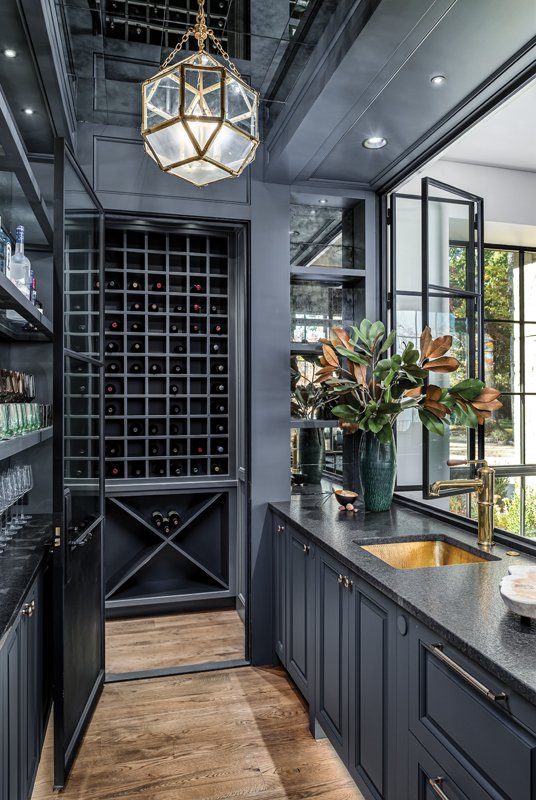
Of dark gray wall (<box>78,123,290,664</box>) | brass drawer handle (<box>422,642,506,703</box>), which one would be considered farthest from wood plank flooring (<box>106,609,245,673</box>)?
brass drawer handle (<box>422,642,506,703</box>)

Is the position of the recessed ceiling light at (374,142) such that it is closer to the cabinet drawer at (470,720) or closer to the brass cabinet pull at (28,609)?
the cabinet drawer at (470,720)

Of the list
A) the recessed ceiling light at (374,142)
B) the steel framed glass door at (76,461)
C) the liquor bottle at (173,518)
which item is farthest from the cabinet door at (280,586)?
the recessed ceiling light at (374,142)

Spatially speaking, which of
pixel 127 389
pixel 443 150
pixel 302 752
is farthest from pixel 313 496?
pixel 443 150

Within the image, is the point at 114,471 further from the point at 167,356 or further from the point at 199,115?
the point at 199,115

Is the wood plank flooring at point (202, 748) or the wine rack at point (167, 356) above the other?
the wine rack at point (167, 356)

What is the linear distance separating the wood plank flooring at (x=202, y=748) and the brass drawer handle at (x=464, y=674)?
3.45ft

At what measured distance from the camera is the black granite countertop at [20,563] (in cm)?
162

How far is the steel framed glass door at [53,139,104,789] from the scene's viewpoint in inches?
80.7

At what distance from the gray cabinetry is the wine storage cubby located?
5.77 ft

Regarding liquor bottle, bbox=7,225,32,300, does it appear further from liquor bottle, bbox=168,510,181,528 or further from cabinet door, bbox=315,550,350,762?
liquor bottle, bbox=168,510,181,528

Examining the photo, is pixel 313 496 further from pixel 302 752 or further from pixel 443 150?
pixel 443 150

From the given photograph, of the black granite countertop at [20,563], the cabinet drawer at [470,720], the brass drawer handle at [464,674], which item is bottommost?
the cabinet drawer at [470,720]

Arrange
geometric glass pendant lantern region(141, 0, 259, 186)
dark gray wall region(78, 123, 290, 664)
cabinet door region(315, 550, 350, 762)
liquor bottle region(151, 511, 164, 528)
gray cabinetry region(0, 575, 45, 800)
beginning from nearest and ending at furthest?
gray cabinetry region(0, 575, 45, 800), geometric glass pendant lantern region(141, 0, 259, 186), cabinet door region(315, 550, 350, 762), dark gray wall region(78, 123, 290, 664), liquor bottle region(151, 511, 164, 528)

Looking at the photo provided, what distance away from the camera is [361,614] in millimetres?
1854
